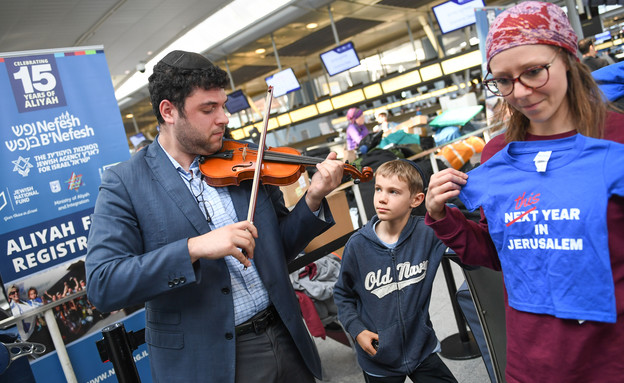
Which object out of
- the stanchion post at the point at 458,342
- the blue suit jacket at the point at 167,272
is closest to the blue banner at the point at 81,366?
the blue suit jacket at the point at 167,272

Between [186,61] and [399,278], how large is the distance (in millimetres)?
1247

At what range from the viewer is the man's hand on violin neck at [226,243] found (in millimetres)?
1290

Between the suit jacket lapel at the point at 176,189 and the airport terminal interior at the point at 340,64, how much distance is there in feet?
1.31

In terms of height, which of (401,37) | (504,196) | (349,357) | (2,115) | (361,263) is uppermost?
(401,37)

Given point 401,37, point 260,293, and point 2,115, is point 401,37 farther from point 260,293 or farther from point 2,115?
point 260,293

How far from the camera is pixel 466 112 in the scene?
7.11 m

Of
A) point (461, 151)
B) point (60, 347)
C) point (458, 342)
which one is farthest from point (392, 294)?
→ point (461, 151)

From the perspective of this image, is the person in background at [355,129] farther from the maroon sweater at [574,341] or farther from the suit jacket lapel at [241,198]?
the maroon sweater at [574,341]

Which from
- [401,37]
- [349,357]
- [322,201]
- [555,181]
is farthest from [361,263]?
[401,37]

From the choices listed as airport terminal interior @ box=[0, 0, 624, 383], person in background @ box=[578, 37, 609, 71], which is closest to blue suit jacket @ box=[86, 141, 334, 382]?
airport terminal interior @ box=[0, 0, 624, 383]

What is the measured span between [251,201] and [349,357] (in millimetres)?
2367

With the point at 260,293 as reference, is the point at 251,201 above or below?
above

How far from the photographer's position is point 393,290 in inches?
81.1

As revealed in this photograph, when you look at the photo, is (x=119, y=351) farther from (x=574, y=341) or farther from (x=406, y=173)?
(x=574, y=341)
